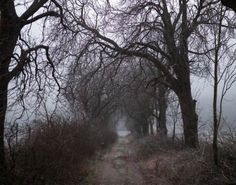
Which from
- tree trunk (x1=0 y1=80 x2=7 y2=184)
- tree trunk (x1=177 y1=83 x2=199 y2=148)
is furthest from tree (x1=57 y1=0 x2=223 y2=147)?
tree trunk (x1=0 y1=80 x2=7 y2=184)

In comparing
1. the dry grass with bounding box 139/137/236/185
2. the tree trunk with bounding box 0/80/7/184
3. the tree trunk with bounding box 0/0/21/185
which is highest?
the tree trunk with bounding box 0/0/21/185

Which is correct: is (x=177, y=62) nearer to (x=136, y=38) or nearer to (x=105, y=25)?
(x=136, y=38)

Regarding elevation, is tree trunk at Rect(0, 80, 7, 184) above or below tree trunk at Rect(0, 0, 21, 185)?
below

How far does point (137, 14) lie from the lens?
16359 millimetres

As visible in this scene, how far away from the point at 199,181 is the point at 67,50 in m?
7.87

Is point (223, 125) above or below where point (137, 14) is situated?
below

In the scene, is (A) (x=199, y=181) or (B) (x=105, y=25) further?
(B) (x=105, y=25)

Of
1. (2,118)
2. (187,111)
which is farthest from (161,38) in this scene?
(2,118)

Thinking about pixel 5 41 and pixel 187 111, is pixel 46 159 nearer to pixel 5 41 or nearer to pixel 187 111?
pixel 5 41

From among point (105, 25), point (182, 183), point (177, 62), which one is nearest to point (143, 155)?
point (177, 62)

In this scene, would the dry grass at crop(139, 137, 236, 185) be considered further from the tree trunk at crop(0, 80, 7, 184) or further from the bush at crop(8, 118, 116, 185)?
the tree trunk at crop(0, 80, 7, 184)

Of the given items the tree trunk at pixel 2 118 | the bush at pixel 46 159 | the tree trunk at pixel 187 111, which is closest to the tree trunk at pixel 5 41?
the tree trunk at pixel 2 118

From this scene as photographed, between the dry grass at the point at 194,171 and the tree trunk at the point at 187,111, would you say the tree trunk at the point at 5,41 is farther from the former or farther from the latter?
the tree trunk at the point at 187,111

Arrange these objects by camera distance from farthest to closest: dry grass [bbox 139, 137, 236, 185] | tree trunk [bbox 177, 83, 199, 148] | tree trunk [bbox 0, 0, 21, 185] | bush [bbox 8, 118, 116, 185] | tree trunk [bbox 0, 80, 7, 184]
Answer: tree trunk [bbox 177, 83, 199, 148]
dry grass [bbox 139, 137, 236, 185]
bush [bbox 8, 118, 116, 185]
tree trunk [bbox 0, 0, 21, 185]
tree trunk [bbox 0, 80, 7, 184]
